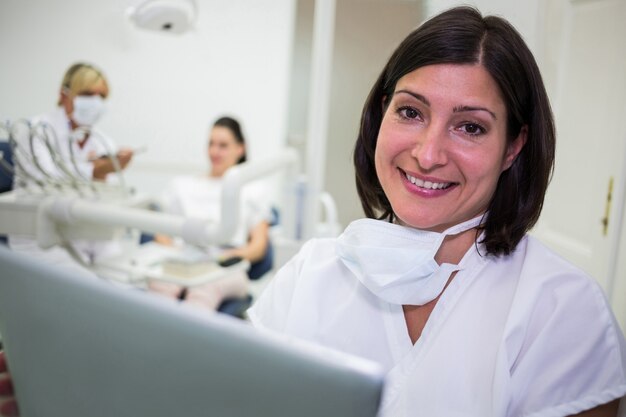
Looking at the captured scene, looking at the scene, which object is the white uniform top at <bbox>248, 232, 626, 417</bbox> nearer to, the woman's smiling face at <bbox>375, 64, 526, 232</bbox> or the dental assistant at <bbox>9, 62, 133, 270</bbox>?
the woman's smiling face at <bbox>375, 64, 526, 232</bbox>

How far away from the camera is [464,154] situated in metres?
0.53

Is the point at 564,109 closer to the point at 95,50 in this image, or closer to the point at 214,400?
the point at 214,400

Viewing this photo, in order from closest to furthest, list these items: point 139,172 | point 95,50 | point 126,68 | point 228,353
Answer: point 228,353 → point 95,50 → point 126,68 → point 139,172

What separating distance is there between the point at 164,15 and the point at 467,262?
4.07 ft

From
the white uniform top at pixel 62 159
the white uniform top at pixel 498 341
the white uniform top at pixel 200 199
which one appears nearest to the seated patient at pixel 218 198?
the white uniform top at pixel 200 199

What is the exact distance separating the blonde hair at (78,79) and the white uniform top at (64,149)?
0.06 meters

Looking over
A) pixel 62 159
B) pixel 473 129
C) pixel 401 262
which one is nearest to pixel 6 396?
pixel 401 262

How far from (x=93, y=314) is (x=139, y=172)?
2.20 meters

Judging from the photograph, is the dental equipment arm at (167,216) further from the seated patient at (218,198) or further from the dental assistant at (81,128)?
the seated patient at (218,198)

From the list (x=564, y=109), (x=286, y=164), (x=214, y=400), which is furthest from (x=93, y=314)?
(x=286, y=164)

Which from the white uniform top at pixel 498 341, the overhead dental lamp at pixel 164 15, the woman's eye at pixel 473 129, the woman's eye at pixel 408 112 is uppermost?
the overhead dental lamp at pixel 164 15

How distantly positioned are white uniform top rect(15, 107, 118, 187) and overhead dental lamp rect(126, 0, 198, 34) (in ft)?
1.07

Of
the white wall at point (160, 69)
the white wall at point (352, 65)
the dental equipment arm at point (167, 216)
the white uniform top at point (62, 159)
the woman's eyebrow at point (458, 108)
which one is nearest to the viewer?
the woman's eyebrow at point (458, 108)

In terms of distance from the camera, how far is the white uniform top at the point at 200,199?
7.57ft
